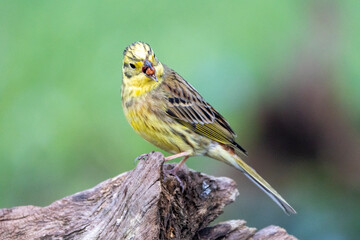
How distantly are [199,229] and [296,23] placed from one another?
5.54 m

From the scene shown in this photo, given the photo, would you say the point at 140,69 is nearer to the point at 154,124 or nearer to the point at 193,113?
the point at 154,124

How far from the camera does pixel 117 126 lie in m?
9.37

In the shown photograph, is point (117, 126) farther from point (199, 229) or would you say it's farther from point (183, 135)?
point (199, 229)

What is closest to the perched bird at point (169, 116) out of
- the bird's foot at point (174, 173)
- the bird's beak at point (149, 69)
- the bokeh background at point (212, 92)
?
the bird's beak at point (149, 69)

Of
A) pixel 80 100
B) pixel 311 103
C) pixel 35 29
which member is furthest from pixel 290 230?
pixel 35 29

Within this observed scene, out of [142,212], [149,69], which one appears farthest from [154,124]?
[142,212]

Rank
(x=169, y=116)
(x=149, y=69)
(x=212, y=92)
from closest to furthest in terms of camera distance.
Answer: (x=149, y=69), (x=169, y=116), (x=212, y=92)

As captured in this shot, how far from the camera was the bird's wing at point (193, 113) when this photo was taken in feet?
21.3

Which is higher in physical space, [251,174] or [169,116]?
[169,116]

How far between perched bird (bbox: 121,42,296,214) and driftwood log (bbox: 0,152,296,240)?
275 mm

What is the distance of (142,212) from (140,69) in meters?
1.52

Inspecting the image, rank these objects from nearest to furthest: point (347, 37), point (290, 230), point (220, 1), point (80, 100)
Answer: point (290, 230) → point (80, 100) → point (347, 37) → point (220, 1)

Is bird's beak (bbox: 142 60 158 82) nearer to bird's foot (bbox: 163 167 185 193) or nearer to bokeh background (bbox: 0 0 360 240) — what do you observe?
bird's foot (bbox: 163 167 185 193)

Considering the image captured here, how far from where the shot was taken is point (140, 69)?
6.29 metres
